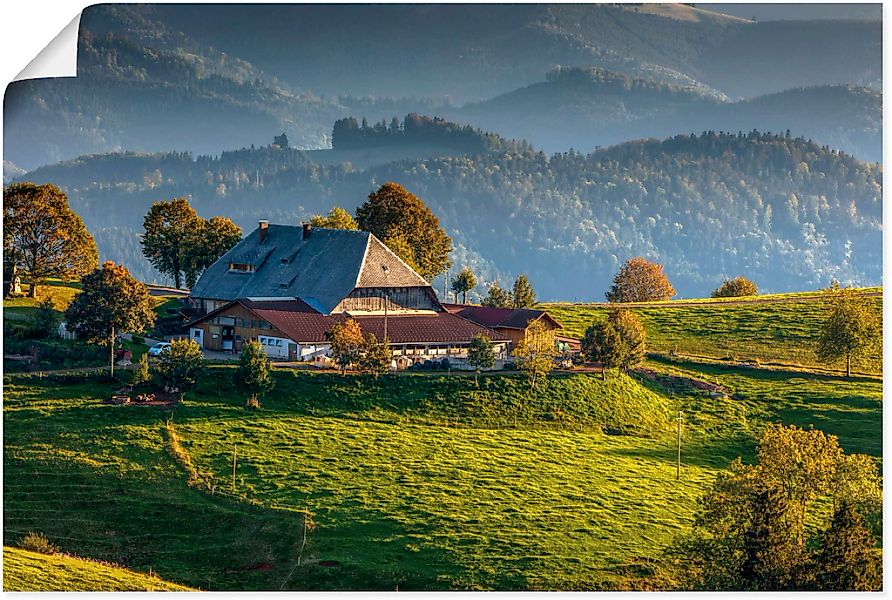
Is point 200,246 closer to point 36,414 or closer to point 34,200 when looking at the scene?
point 34,200

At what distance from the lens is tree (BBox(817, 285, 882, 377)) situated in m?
91.6

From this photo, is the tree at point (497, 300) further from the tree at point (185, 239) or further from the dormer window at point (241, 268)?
the tree at point (185, 239)

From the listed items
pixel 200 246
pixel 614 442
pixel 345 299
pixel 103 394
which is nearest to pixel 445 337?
pixel 345 299

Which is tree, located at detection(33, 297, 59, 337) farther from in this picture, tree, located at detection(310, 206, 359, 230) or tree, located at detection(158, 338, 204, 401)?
tree, located at detection(310, 206, 359, 230)

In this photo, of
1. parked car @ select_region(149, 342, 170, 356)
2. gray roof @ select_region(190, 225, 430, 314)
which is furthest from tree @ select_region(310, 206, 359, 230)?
parked car @ select_region(149, 342, 170, 356)

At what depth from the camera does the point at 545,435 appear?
73.7 meters

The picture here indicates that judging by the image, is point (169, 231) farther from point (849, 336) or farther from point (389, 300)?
point (849, 336)

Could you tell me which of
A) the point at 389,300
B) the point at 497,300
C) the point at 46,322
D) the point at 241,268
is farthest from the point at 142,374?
the point at 497,300

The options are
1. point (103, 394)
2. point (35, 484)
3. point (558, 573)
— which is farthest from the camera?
point (103, 394)

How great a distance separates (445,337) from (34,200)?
100 ft

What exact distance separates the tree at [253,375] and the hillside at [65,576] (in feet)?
63.0

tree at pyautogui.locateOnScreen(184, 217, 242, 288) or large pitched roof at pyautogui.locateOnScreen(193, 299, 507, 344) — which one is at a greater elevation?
tree at pyautogui.locateOnScreen(184, 217, 242, 288)

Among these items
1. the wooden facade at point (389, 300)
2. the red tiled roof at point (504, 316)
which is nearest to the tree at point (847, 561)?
the red tiled roof at point (504, 316)

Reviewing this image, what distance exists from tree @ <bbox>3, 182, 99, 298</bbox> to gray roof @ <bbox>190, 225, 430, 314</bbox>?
357 inches
